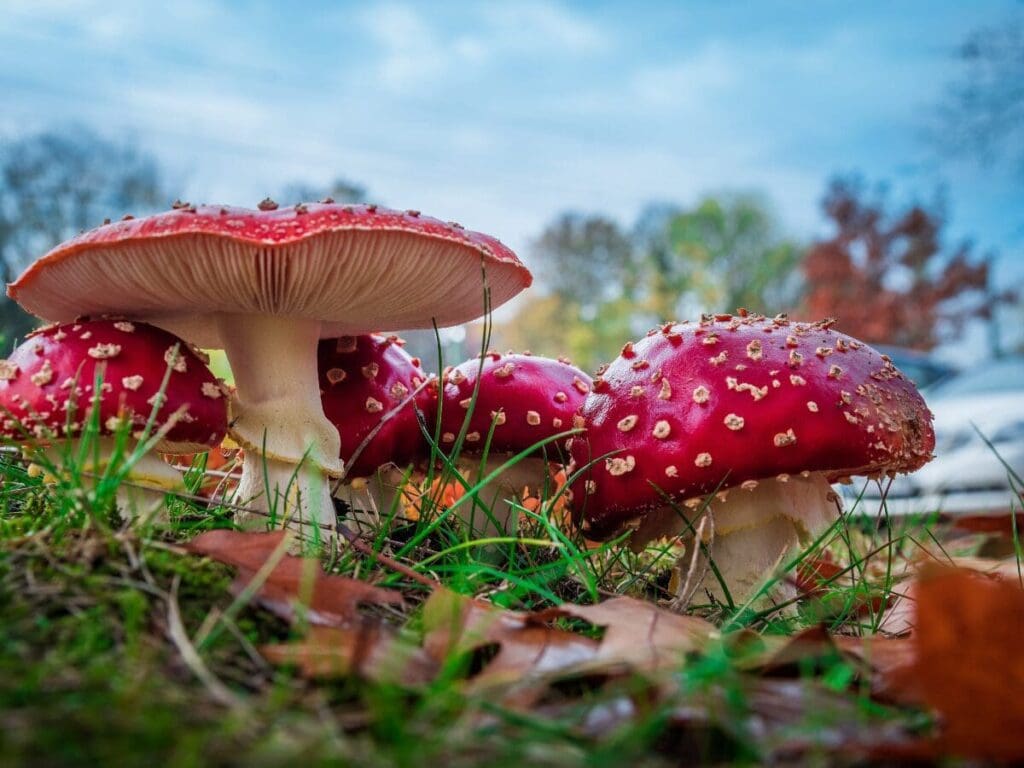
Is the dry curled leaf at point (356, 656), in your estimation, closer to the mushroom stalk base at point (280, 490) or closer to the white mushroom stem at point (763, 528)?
the mushroom stalk base at point (280, 490)

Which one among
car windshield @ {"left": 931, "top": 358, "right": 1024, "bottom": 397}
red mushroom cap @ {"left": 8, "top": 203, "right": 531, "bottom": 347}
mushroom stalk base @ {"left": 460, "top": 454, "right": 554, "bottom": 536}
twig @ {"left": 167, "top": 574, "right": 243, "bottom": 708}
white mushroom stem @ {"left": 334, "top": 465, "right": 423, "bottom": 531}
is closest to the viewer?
twig @ {"left": 167, "top": 574, "right": 243, "bottom": 708}

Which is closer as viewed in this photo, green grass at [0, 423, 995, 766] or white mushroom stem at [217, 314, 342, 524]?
green grass at [0, 423, 995, 766]

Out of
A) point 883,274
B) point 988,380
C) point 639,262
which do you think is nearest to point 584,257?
point 639,262

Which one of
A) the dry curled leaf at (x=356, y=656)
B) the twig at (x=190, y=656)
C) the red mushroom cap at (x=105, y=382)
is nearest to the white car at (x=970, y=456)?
the red mushroom cap at (x=105, y=382)

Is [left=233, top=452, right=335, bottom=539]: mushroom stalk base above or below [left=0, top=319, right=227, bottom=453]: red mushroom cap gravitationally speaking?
below

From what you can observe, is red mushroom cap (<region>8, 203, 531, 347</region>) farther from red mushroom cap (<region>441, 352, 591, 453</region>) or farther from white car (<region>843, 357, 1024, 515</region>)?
white car (<region>843, 357, 1024, 515</region>)

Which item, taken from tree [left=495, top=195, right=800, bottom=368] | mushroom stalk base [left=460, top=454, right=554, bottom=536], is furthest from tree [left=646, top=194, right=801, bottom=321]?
mushroom stalk base [left=460, top=454, right=554, bottom=536]

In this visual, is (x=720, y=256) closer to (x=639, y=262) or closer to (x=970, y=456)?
(x=639, y=262)
